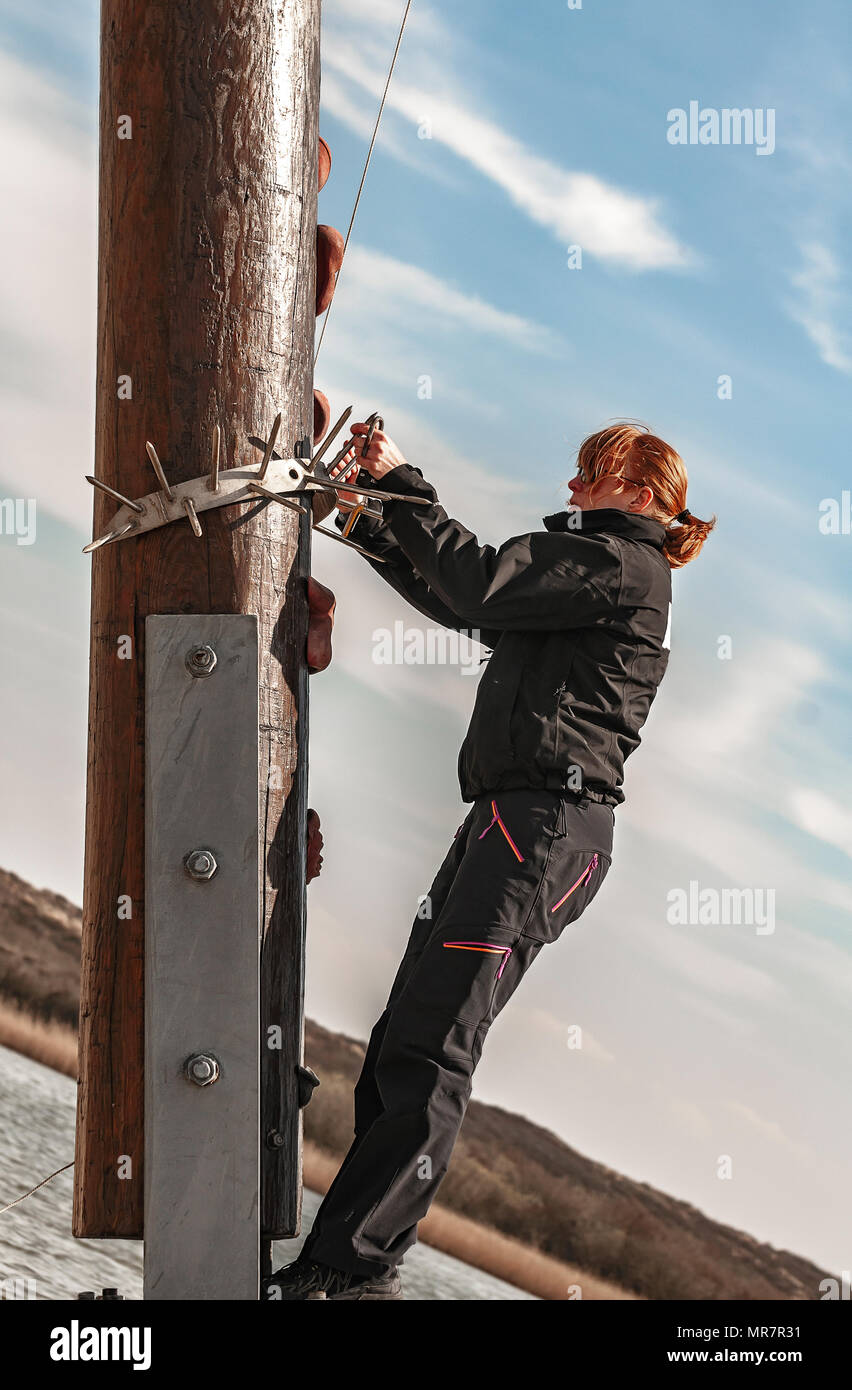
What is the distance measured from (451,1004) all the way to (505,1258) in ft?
32.8

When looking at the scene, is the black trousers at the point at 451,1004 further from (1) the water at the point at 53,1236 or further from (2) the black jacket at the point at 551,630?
(1) the water at the point at 53,1236

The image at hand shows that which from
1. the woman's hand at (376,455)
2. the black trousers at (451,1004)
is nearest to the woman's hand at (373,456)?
the woman's hand at (376,455)

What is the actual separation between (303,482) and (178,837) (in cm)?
79

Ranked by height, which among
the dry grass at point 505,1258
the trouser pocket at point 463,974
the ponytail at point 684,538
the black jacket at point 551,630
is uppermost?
the ponytail at point 684,538

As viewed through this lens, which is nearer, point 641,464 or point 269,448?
point 269,448

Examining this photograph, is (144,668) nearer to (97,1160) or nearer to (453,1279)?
(97,1160)

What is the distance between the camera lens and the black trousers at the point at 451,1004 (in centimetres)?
299

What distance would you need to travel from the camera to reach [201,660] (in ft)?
8.88

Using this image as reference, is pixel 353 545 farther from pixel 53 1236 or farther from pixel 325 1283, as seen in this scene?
pixel 53 1236

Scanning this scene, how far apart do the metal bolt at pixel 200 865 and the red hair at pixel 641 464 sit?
1526 millimetres

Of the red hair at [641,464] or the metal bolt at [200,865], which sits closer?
the metal bolt at [200,865]

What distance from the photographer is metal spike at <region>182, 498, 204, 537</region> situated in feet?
9.05

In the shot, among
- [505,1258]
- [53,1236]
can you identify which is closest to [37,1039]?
[505,1258]

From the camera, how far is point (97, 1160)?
271 centimetres
